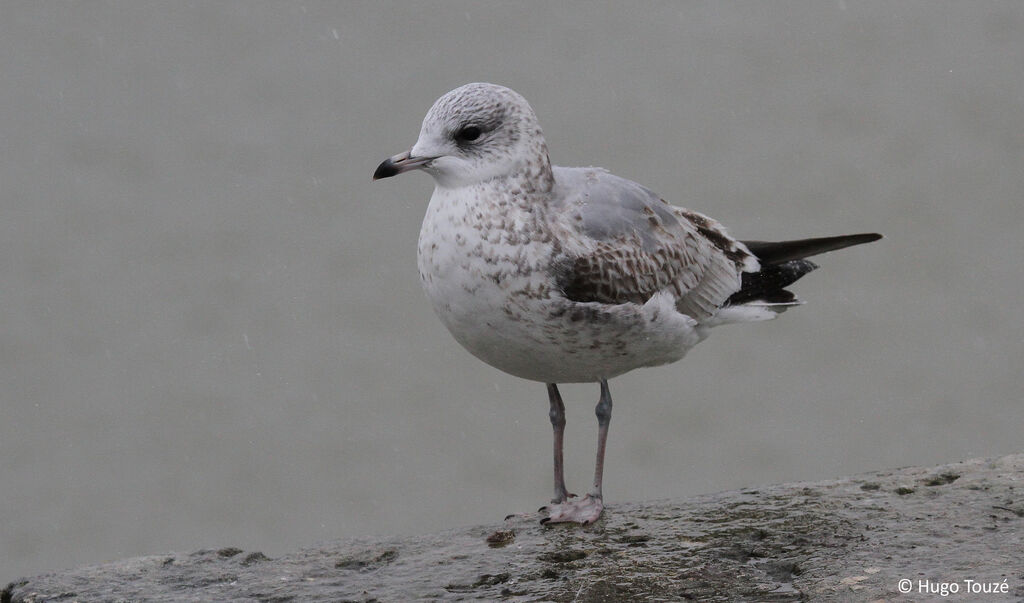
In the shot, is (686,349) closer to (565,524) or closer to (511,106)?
(565,524)

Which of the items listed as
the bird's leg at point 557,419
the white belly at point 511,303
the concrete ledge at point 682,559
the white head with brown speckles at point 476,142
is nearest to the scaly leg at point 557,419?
the bird's leg at point 557,419

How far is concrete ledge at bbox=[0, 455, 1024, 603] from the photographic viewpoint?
400cm

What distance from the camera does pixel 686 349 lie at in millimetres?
5176

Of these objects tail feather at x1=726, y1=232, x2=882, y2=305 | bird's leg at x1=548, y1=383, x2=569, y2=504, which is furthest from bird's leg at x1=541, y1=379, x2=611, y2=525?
tail feather at x1=726, y1=232, x2=882, y2=305

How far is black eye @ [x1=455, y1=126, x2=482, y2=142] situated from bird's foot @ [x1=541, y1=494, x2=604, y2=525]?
1.55 m

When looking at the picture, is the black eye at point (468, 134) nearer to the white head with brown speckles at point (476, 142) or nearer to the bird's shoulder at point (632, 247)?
the white head with brown speckles at point (476, 142)

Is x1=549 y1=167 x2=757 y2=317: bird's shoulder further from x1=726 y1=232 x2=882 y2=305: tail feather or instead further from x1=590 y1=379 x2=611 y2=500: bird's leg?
x1=590 y1=379 x2=611 y2=500: bird's leg

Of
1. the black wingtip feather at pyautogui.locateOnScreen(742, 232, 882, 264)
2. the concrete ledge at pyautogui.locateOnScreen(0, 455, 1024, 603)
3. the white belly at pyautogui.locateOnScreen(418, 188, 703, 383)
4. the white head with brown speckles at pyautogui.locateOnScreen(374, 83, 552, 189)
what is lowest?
the concrete ledge at pyautogui.locateOnScreen(0, 455, 1024, 603)

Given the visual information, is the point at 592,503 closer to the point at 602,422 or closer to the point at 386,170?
the point at 602,422

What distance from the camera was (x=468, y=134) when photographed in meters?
4.68

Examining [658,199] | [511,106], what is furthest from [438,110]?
[658,199]

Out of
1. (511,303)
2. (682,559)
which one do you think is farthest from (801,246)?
(682,559)

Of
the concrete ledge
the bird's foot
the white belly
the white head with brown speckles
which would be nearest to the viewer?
the concrete ledge

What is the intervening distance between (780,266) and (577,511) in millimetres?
1699
